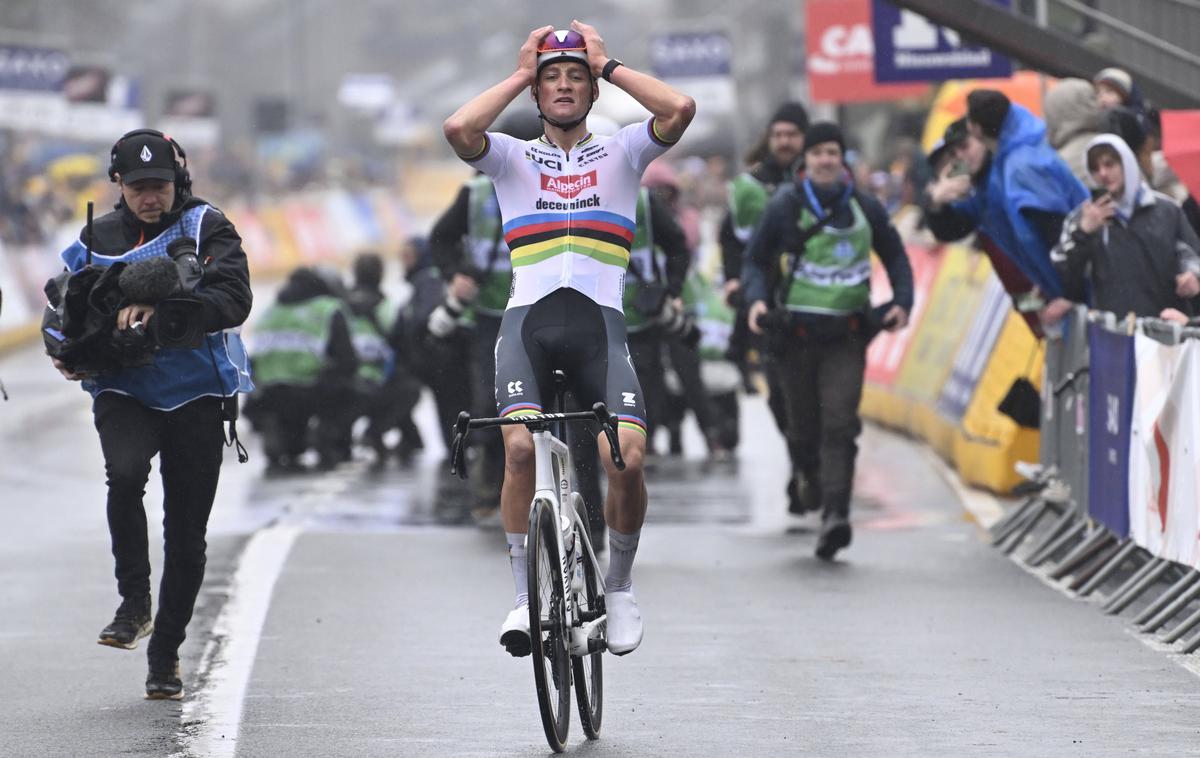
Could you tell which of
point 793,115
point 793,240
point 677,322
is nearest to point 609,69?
point 793,240

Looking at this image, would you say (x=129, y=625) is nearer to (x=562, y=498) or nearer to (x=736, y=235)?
(x=562, y=498)

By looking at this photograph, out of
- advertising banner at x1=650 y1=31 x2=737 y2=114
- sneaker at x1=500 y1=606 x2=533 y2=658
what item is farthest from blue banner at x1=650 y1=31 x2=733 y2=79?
sneaker at x1=500 y1=606 x2=533 y2=658

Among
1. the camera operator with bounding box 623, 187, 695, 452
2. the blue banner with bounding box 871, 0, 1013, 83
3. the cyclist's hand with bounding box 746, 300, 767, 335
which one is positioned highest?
the blue banner with bounding box 871, 0, 1013, 83

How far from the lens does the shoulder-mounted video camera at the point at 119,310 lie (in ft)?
28.4

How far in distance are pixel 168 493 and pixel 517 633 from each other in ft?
5.98

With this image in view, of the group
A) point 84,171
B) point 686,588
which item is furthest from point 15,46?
point 686,588

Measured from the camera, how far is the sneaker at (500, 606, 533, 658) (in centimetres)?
783

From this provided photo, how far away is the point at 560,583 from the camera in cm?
798

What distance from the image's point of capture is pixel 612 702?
8977 millimetres

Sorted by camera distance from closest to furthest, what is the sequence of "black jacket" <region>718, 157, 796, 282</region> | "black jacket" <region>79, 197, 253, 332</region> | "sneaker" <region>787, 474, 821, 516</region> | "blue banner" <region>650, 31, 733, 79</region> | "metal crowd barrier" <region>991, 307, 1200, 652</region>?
1. "black jacket" <region>79, 197, 253, 332</region>
2. "metal crowd barrier" <region>991, 307, 1200, 652</region>
3. "sneaker" <region>787, 474, 821, 516</region>
4. "black jacket" <region>718, 157, 796, 282</region>
5. "blue banner" <region>650, 31, 733, 79</region>

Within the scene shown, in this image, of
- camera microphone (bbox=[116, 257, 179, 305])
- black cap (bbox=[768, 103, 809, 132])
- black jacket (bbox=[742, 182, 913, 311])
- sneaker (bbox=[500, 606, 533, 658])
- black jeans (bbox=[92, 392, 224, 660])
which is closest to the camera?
sneaker (bbox=[500, 606, 533, 658])

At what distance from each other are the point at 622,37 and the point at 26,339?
96.2 m

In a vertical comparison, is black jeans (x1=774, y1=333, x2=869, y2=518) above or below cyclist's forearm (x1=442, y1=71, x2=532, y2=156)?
below

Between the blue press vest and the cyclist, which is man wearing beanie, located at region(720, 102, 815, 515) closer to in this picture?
the cyclist
